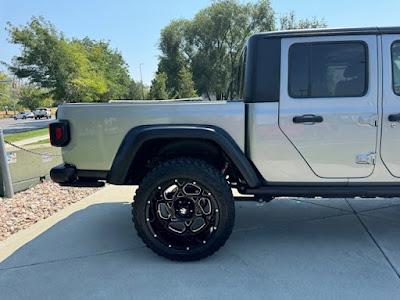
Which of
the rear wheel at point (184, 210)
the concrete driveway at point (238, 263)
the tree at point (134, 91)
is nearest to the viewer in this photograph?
the concrete driveway at point (238, 263)

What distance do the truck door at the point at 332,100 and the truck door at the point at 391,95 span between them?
0.08 m

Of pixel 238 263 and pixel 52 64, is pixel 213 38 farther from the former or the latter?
pixel 238 263

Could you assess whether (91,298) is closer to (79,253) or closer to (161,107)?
(79,253)

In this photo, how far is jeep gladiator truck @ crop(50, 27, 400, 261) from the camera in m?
2.72

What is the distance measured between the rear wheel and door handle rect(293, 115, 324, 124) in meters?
0.84

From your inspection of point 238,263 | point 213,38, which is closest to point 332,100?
point 238,263

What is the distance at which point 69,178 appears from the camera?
3.03m

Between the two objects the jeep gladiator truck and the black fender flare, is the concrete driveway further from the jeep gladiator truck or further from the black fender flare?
the black fender flare

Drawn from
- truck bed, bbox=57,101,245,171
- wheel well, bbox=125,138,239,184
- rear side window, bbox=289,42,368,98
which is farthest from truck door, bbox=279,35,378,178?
wheel well, bbox=125,138,239,184

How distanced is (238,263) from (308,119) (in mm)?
1451

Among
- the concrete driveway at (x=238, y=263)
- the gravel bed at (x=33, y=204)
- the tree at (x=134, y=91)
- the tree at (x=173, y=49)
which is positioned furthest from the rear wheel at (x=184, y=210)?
the tree at (x=134, y=91)

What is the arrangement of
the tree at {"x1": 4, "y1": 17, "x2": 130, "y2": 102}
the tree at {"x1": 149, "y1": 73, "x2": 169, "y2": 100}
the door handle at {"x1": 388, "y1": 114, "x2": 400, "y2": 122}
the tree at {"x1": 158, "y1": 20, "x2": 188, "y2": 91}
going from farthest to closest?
the tree at {"x1": 158, "y1": 20, "x2": 188, "y2": 91} → the tree at {"x1": 149, "y1": 73, "x2": 169, "y2": 100} → the tree at {"x1": 4, "y1": 17, "x2": 130, "y2": 102} → the door handle at {"x1": 388, "y1": 114, "x2": 400, "y2": 122}

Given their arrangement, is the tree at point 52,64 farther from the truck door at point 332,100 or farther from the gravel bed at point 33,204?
the truck door at point 332,100

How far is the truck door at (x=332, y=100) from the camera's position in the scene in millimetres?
2713
